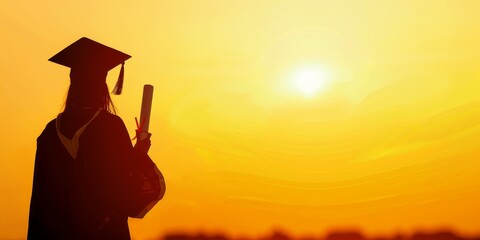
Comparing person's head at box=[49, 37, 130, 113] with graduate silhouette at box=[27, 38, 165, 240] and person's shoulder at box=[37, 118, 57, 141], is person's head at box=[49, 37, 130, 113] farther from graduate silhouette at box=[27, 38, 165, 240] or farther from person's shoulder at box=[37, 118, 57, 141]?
person's shoulder at box=[37, 118, 57, 141]

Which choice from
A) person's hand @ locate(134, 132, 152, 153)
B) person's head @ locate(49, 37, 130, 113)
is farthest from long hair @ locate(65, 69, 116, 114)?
person's hand @ locate(134, 132, 152, 153)

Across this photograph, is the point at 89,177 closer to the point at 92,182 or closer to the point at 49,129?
the point at 92,182

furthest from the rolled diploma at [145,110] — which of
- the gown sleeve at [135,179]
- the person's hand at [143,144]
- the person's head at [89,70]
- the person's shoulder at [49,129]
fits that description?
the person's shoulder at [49,129]

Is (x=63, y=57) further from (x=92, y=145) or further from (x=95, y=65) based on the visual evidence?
(x=92, y=145)

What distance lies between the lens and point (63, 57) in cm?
814

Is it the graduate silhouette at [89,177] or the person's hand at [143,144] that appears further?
the person's hand at [143,144]

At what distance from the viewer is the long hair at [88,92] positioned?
23.7 feet

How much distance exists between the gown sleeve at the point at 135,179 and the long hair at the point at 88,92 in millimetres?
357

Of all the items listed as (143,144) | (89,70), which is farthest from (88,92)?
(143,144)

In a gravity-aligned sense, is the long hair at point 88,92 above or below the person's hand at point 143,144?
above

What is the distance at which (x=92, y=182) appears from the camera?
6988 mm

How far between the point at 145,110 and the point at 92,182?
1136 mm

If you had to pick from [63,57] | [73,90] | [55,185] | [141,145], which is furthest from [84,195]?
[63,57]

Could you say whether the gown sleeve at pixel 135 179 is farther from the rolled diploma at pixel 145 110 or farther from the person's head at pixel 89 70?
the person's head at pixel 89 70
